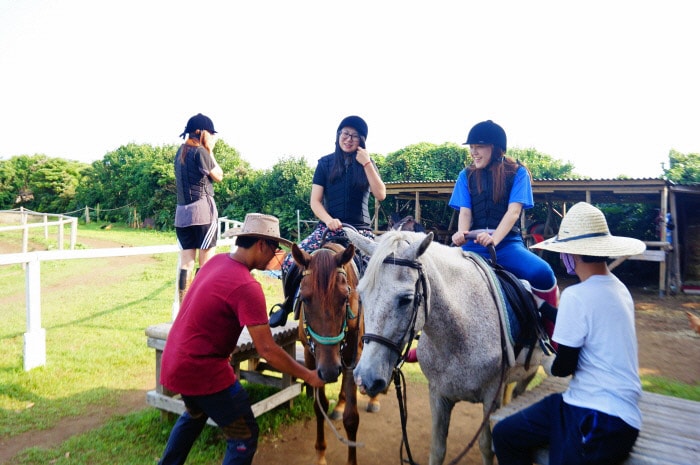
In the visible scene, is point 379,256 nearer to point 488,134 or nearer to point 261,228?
point 261,228

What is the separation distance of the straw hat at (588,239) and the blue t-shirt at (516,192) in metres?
0.84

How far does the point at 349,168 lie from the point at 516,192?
1.64 meters

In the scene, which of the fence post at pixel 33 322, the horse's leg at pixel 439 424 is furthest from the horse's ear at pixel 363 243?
the fence post at pixel 33 322

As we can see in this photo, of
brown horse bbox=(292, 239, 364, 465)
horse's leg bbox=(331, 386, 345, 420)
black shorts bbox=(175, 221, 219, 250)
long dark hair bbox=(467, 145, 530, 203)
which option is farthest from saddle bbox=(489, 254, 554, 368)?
black shorts bbox=(175, 221, 219, 250)

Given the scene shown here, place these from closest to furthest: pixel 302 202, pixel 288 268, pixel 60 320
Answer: pixel 288 268
pixel 60 320
pixel 302 202

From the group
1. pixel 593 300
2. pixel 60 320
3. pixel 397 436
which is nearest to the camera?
pixel 593 300

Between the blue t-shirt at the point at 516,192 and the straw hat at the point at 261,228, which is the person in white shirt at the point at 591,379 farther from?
the straw hat at the point at 261,228

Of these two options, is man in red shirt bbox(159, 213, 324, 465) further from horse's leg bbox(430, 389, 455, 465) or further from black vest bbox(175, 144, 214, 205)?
black vest bbox(175, 144, 214, 205)

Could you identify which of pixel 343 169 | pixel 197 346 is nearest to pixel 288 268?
pixel 343 169

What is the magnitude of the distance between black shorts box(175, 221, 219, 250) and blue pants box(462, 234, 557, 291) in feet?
9.39

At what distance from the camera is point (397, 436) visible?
13.9 ft

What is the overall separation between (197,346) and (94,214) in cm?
3570

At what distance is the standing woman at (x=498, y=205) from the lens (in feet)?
10.8

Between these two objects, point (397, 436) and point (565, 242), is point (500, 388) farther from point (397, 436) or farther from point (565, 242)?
point (397, 436)
